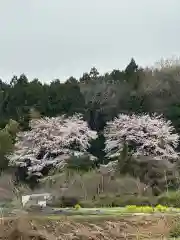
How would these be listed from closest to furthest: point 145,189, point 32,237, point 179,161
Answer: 1. point 32,237
2. point 145,189
3. point 179,161

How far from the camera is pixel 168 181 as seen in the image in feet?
99.1

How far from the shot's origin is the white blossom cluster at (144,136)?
38.8 metres

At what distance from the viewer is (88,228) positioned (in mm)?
12555

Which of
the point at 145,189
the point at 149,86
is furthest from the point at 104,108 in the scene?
the point at 145,189

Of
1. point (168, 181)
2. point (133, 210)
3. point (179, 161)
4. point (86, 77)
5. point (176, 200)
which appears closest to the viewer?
point (133, 210)

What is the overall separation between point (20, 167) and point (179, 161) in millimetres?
11607

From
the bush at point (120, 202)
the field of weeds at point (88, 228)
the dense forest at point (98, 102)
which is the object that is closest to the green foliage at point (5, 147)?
the dense forest at point (98, 102)

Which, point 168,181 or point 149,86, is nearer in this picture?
point 168,181

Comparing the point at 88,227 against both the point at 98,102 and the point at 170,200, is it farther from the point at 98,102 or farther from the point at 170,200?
the point at 98,102

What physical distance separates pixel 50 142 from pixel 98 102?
602 cm

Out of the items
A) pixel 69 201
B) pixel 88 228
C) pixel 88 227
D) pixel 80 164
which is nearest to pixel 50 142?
pixel 80 164

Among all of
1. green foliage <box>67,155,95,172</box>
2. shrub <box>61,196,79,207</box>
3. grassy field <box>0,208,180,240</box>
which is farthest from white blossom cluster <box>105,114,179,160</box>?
grassy field <box>0,208,180,240</box>

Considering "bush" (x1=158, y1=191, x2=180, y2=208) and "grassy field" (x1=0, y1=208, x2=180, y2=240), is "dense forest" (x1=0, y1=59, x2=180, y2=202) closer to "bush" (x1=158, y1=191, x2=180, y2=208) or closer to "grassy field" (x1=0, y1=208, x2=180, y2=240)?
"bush" (x1=158, y1=191, x2=180, y2=208)

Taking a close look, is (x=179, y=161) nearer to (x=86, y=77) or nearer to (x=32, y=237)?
(x=86, y=77)
